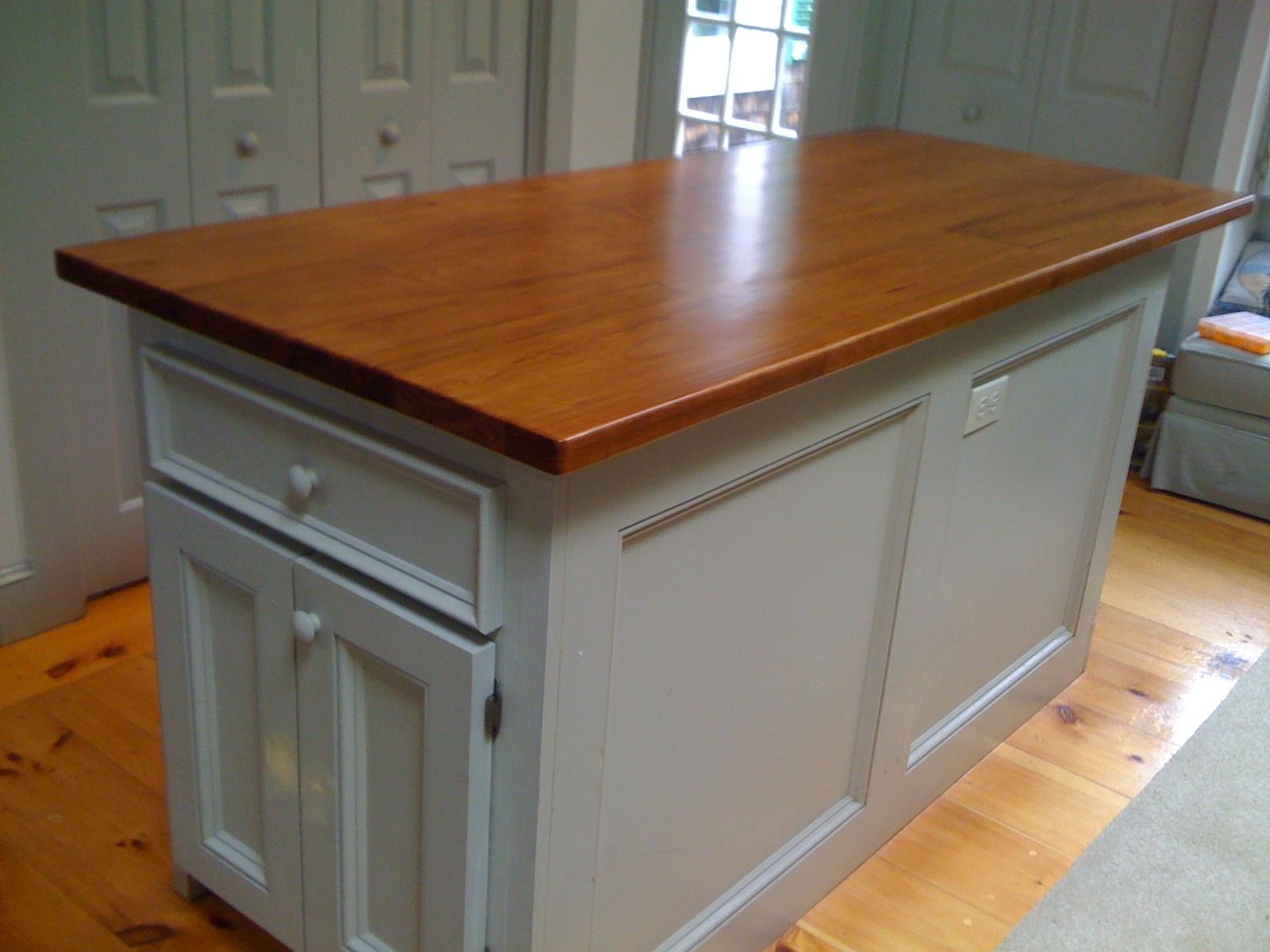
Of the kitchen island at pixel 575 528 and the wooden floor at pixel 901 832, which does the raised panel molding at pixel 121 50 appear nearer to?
the kitchen island at pixel 575 528

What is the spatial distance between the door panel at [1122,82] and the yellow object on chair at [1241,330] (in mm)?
445

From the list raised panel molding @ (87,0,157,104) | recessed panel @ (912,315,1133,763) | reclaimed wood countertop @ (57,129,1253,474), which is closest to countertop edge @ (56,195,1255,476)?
reclaimed wood countertop @ (57,129,1253,474)

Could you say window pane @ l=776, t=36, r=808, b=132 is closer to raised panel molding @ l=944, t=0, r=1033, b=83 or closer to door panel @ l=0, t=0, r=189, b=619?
raised panel molding @ l=944, t=0, r=1033, b=83

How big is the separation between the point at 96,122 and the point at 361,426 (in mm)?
1350

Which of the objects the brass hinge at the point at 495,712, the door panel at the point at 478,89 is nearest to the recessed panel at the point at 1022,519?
the brass hinge at the point at 495,712

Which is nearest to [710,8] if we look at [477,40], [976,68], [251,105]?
[976,68]

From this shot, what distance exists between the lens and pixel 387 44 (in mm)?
2705

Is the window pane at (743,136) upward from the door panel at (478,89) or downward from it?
downward

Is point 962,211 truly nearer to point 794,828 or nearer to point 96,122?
point 794,828

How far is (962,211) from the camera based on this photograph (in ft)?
6.33

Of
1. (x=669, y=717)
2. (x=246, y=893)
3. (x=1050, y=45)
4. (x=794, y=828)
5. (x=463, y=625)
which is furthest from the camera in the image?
(x=1050, y=45)

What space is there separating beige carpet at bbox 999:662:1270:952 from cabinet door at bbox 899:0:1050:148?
2048 mm

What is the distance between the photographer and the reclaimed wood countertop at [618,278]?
113 centimetres

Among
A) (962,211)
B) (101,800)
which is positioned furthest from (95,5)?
(962,211)
